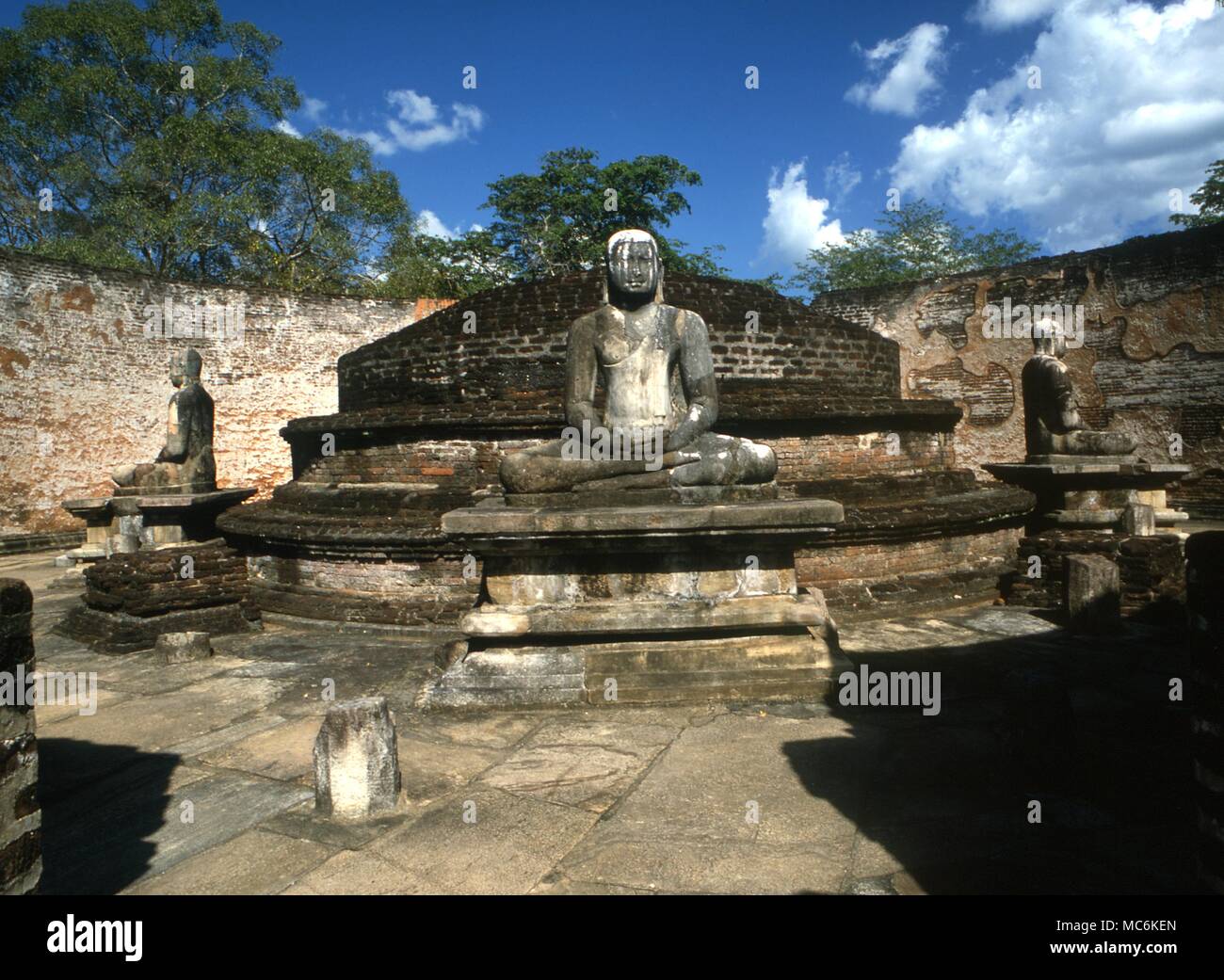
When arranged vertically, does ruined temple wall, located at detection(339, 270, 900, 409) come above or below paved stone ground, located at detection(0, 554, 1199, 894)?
above

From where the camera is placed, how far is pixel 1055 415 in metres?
7.52

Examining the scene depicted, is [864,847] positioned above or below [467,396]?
Answer: below

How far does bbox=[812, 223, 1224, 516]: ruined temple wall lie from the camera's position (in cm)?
1238

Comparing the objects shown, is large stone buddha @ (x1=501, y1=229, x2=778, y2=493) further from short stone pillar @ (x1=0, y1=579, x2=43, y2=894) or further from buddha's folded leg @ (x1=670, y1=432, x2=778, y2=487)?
short stone pillar @ (x1=0, y1=579, x2=43, y2=894)

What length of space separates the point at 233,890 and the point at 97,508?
10429 millimetres

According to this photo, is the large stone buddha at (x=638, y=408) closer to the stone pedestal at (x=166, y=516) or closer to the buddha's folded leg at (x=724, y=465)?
the buddha's folded leg at (x=724, y=465)

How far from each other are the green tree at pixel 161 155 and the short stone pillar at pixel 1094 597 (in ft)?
66.2

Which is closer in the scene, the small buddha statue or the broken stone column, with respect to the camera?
the broken stone column

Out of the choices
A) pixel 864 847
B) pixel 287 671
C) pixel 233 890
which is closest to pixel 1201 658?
pixel 864 847

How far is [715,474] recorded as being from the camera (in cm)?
439

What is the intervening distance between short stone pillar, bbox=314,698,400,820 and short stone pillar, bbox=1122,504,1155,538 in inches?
266

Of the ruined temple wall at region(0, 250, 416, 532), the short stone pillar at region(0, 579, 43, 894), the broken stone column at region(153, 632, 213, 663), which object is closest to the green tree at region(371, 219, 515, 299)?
the ruined temple wall at region(0, 250, 416, 532)

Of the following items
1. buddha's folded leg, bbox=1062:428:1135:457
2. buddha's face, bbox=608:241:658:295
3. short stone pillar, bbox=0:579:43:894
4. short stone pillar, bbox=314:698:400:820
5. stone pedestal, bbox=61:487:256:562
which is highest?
buddha's face, bbox=608:241:658:295
